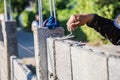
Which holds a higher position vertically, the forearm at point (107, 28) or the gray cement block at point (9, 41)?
the forearm at point (107, 28)

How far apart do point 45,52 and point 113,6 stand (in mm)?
10200

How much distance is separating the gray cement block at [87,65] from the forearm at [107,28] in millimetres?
194

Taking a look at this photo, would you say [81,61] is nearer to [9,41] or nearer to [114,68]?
[114,68]

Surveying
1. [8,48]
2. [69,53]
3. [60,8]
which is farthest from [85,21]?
[60,8]

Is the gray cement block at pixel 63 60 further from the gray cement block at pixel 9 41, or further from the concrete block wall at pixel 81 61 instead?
the gray cement block at pixel 9 41

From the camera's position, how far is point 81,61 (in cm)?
335

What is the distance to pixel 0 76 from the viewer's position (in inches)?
411

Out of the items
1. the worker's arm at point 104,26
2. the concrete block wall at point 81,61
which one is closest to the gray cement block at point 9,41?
the concrete block wall at point 81,61

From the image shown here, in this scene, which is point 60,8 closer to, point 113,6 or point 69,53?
point 113,6

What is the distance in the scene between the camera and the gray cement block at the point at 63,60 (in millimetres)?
3766

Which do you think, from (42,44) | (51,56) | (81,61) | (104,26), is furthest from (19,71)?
(104,26)

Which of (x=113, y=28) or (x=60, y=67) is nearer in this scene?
(x=113, y=28)

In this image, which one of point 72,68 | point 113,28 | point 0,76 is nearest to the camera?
point 113,28

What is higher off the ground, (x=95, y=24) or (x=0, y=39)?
(x=95, y=24)
